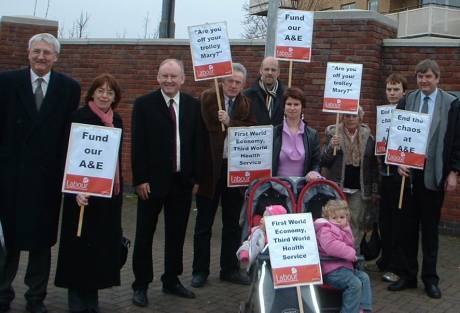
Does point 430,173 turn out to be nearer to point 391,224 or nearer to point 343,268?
Result: point 391,224

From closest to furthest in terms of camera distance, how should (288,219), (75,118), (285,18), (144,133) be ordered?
(288,219), (75,118), (144,133), (285,18)

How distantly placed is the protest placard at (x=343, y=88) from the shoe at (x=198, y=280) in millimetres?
2194

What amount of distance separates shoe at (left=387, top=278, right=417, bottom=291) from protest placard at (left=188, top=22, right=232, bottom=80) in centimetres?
280

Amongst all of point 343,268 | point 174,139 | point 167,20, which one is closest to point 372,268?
point 343,268

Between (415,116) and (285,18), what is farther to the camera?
(285,18)

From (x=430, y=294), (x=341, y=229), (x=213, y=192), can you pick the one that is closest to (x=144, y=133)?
(x=213, y=192)

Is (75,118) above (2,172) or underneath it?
above

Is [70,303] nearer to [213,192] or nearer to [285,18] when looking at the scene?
[213,192]

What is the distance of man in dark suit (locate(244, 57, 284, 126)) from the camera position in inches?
248

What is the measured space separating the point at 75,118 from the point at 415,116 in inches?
127

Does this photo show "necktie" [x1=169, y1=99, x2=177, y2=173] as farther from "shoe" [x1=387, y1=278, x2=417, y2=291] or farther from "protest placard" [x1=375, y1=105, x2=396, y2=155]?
"shoe" [x1=387, y1=278, x2=417, y2=291]

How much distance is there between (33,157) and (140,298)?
1.63 metres

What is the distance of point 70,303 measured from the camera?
511 cm

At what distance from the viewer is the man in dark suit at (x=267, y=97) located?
6.29 m
